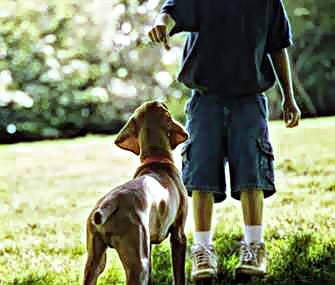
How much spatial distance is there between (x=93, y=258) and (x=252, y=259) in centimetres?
53

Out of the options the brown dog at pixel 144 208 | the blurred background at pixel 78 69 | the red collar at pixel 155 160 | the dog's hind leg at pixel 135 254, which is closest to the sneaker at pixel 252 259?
the brown dog at pixel 144 208

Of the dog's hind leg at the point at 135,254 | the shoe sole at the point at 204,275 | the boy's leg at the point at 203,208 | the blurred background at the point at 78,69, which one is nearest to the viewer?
the dog's hind leg at the point at 135,254

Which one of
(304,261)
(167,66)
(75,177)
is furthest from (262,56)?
(167,66)

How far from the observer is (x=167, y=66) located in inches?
190

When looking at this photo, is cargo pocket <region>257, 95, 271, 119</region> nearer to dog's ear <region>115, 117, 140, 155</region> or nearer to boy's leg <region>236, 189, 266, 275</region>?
boy's leg <region>236, 189, 266, 275</region>

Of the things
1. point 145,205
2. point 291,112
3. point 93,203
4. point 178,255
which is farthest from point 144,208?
point 93,203

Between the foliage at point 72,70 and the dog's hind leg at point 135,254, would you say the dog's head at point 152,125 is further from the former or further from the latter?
the foliage at point 72,70

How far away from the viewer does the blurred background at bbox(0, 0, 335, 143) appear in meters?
4.61

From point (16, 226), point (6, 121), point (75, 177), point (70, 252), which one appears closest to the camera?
point (70, 252)

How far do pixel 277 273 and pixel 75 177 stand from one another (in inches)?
68.1

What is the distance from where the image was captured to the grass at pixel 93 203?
6.72 ft

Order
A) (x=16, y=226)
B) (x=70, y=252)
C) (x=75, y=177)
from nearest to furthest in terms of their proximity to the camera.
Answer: (x=70, y=252) < (x=16, y=226) < (x=75, y=177)

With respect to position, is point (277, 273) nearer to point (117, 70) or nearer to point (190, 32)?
point (190, 32)

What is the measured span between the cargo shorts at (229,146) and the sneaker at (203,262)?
14 centimetres
